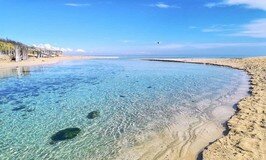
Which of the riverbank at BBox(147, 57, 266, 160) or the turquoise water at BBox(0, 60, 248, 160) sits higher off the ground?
the riverbank at BBox(147, 57, 266, 160)

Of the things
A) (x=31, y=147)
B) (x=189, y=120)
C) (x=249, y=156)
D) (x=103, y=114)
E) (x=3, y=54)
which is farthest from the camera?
(x=3, y=54)

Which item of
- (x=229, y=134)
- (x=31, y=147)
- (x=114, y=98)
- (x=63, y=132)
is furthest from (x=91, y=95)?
(x=229, y=134)

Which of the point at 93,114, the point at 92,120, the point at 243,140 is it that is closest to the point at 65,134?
the point at 92,120

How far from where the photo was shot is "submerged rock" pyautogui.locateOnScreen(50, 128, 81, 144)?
13.9 meters

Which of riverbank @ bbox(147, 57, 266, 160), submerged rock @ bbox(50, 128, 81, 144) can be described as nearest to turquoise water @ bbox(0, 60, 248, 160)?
submerged rock @ bbox(50, 128, 81, 144)

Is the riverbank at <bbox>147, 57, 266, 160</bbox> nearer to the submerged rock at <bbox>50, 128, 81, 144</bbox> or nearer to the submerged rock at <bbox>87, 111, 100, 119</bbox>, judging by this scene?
the submerged rock at <bbox>50, 128, 81, 144</bbox>

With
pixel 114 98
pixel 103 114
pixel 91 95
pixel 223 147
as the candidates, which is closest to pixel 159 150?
pixel 223 147

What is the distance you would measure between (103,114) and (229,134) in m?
8.68

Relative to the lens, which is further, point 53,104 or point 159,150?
point 53,104

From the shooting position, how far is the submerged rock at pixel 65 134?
13938mm

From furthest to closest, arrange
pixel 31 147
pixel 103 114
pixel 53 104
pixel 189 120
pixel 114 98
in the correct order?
pixel 114 98
pixel 53 104
pixel 103 114
pixel 189 120
pixel 31 147

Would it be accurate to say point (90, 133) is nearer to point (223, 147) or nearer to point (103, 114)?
point (103, 114)

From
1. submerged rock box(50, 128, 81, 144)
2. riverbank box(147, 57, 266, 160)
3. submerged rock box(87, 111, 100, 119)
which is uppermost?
riverbank box(147, 57, 266, 160)

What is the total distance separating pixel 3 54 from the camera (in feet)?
280
